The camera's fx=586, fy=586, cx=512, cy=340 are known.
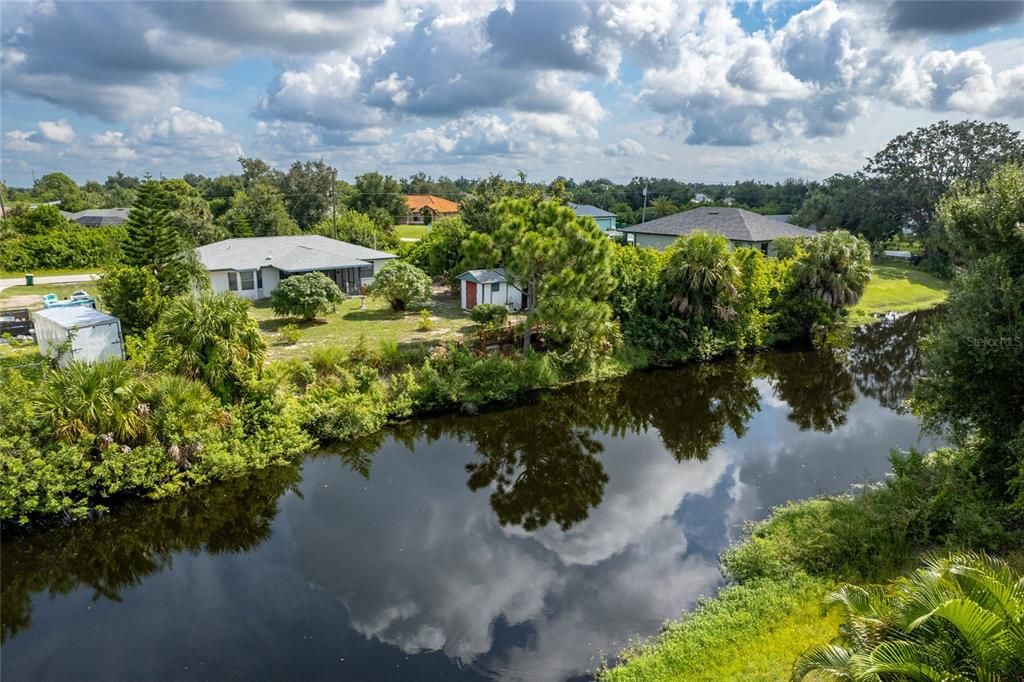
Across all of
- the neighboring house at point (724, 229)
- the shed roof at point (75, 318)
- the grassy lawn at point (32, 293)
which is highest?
the neighboring house at point (724, 229)

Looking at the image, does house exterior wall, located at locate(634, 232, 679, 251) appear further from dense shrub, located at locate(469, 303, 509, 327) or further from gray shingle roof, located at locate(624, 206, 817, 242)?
dense shrub, located at locate(469, 303, 509, 327)

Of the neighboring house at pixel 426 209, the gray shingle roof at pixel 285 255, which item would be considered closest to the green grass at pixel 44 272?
the gray shingle roof at pixel 285 255

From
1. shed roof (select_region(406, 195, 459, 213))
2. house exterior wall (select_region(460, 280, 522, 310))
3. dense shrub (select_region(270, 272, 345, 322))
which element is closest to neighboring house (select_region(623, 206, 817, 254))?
house exterior wall (select_region(460, 280, 522, 310))

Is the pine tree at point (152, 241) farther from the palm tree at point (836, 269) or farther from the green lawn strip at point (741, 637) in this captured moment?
the palm tree at point (836, 269)

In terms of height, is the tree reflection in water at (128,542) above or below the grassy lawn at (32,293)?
below

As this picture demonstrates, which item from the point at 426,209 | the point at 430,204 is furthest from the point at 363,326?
the point at 430,204
